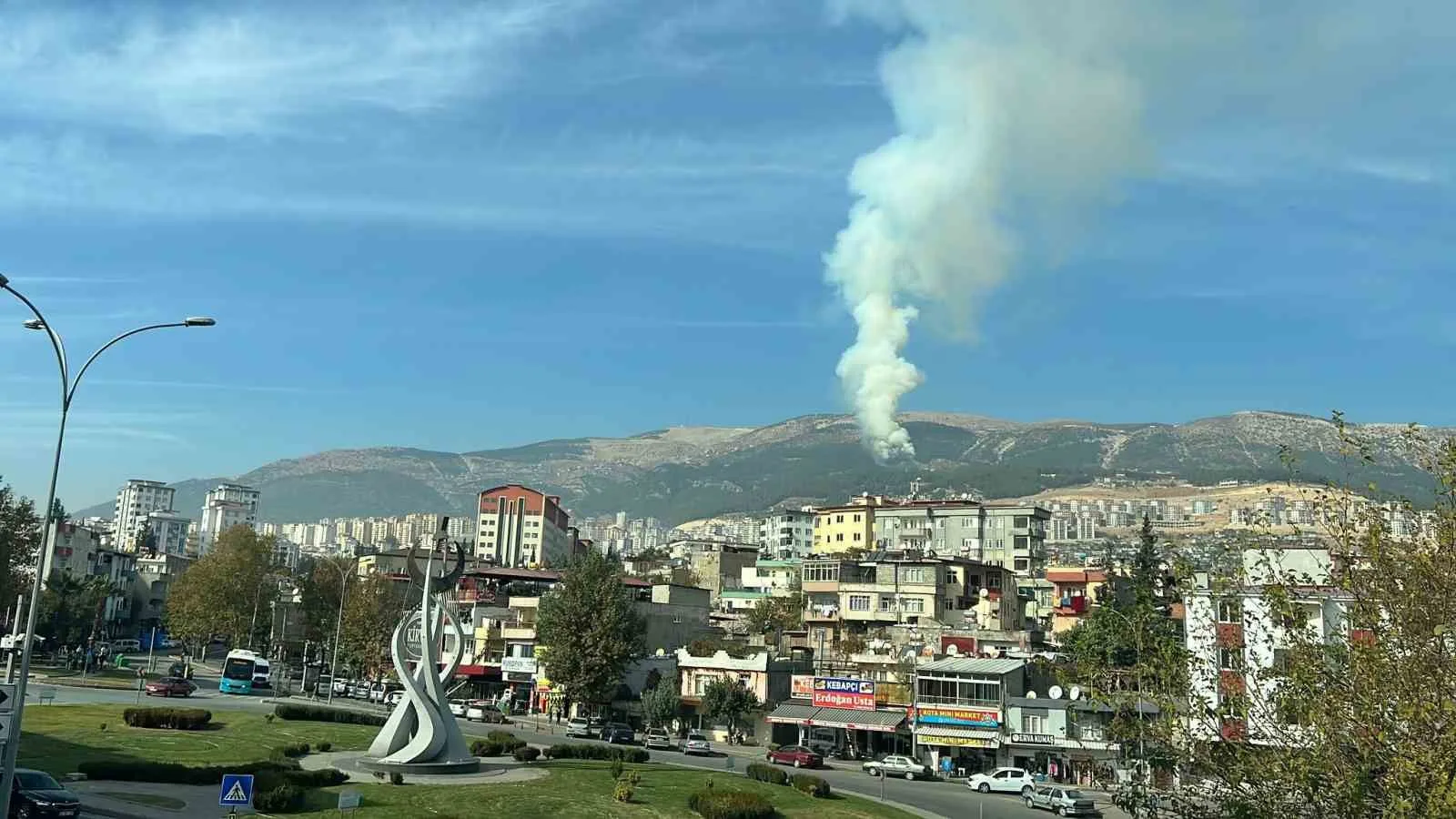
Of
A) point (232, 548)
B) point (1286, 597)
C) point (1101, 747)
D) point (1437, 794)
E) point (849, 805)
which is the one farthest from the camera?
point (232, 548)

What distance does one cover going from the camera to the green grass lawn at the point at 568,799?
30.6m

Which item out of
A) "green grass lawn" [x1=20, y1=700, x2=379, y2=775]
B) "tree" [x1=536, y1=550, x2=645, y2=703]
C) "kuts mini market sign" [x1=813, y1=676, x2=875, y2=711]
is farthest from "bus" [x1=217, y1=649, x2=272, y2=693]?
"kuts mini market sign" [x1=813, y1=676, x2=875, y2=711]

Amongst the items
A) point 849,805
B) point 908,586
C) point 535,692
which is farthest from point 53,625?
point 849,805

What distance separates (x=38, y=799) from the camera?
969 inches

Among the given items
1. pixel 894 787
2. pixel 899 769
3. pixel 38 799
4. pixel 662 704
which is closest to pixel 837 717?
pixel 899 769

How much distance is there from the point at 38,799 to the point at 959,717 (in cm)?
4267

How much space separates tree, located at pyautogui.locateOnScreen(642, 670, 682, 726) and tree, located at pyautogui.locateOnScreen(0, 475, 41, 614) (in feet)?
129

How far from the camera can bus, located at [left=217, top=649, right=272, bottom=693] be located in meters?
70.1

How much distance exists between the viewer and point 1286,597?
1522cm

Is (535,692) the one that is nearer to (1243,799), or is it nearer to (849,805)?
(849,805)

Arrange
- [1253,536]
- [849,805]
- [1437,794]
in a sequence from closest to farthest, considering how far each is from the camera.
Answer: [1437,794]
[1253,536]
[849,805]

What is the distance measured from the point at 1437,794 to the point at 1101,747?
4388 cm

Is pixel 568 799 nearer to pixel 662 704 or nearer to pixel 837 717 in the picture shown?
pixel 837 717

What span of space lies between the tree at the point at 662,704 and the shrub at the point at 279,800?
37301 mm
